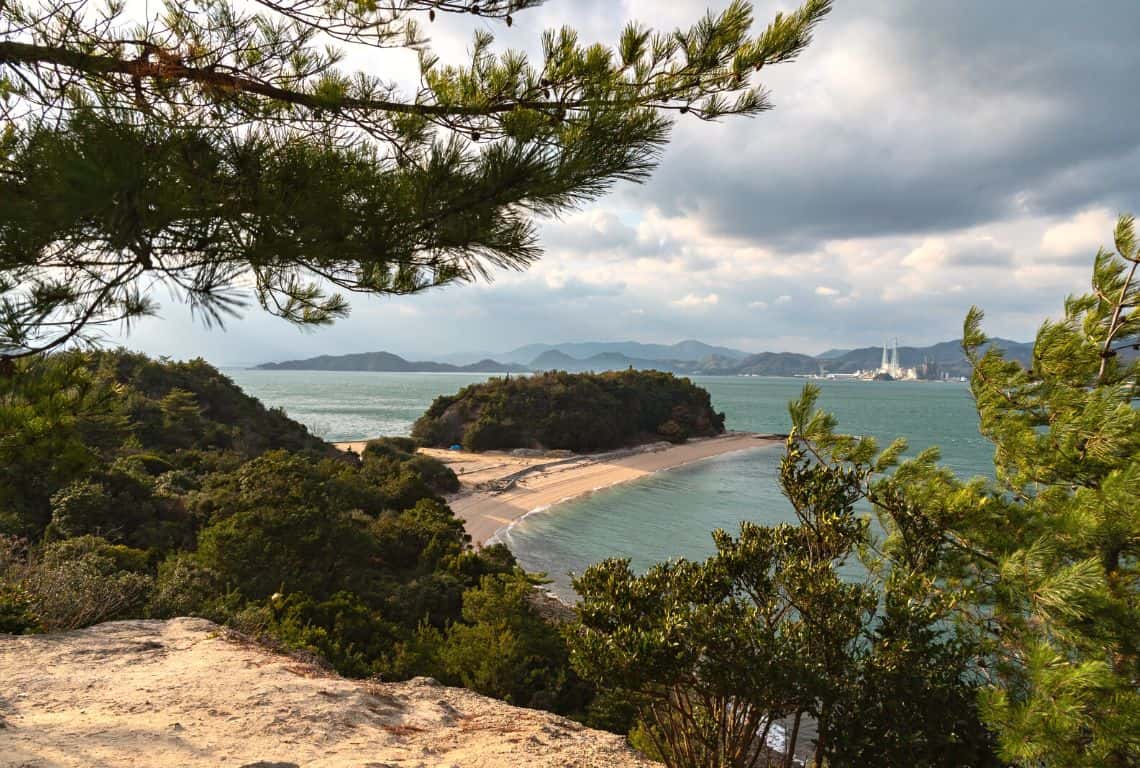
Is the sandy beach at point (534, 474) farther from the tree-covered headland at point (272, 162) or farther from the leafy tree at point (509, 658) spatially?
the tree-covered headland at point (272, 162)

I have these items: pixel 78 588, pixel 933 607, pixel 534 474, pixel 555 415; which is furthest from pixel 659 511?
pixel 933 607

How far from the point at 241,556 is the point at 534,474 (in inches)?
1048

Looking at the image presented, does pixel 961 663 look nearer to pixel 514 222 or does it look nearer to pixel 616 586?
pixel 616 586

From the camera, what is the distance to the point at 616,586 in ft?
15.0

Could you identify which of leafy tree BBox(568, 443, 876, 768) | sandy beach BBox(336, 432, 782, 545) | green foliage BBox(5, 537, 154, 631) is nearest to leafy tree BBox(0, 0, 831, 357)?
leafy tree BBox(568, 443, 876, 768)

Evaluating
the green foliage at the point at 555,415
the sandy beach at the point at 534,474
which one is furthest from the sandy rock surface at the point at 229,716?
the green foliage at the point at 555,415

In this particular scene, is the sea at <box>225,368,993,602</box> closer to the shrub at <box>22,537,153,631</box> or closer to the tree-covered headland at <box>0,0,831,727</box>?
the tree-covered headland at <box>0,0,831,727</box>

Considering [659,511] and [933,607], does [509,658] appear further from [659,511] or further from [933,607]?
[659,511]

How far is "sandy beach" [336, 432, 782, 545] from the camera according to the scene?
2670 centimetres

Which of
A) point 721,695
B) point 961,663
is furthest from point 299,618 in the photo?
point 961,663

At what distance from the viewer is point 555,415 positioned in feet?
155

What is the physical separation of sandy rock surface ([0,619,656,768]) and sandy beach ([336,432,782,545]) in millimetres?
13416

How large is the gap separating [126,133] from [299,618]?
799cm

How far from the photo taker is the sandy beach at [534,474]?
26.7 m
